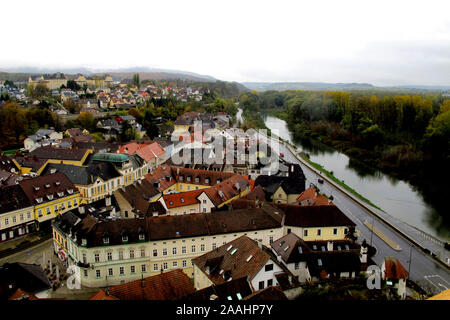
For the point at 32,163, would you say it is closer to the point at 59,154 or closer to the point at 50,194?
the point at 59,154

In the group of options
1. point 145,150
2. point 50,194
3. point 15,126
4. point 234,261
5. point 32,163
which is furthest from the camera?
point 15,126

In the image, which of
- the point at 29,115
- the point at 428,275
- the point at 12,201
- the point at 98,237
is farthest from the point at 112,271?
the point at 29,115

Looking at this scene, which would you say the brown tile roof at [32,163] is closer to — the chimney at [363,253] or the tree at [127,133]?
the tree at [127,133]

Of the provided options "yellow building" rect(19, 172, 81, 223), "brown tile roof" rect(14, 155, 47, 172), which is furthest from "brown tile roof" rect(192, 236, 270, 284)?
"brown tile roof" rect(14, 155, 47, 172)

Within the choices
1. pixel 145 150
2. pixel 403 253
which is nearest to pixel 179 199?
pixel 403 253

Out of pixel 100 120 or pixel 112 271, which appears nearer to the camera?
pixel 112 271

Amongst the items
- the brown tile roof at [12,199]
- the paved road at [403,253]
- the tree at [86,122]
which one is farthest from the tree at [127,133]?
the paved road at [403,253]

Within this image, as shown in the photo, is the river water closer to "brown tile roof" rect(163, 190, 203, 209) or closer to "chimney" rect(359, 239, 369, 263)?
"chimney" rect(359, 239, 369, 263)
